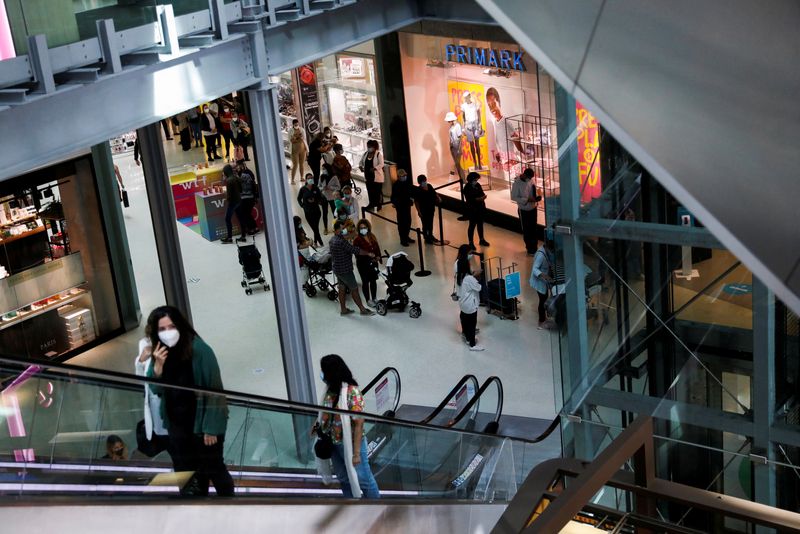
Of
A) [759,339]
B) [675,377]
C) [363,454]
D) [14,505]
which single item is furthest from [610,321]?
[14,505]

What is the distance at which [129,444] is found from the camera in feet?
19.1

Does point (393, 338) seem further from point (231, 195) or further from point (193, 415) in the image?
point (193, 415)

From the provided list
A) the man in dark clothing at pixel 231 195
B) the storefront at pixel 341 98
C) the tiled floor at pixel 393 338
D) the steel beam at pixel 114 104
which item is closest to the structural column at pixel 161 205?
the tiled floor at pixel 393 338

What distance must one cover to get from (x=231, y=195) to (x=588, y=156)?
44.0 ft

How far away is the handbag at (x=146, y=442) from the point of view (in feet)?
18.8

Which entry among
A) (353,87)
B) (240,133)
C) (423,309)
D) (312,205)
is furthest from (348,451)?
(240,133)

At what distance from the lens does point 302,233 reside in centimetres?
1722

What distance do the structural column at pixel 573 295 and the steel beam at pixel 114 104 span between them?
3.59 metres

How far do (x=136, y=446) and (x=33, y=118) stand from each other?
2.92 m

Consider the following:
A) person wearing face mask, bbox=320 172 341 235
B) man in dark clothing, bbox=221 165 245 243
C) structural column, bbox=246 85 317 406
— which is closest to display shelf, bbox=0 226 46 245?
structural column, bbox=246 85 317 406

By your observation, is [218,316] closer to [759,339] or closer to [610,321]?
[610,321]

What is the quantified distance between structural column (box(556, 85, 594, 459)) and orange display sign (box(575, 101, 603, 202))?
5 cm

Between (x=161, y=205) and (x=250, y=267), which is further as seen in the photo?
(x=250, y=267)

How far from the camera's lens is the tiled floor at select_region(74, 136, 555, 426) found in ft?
43.7
